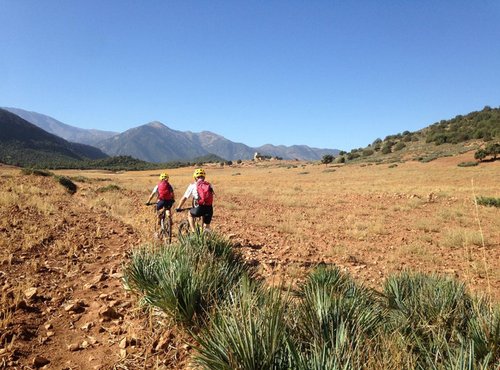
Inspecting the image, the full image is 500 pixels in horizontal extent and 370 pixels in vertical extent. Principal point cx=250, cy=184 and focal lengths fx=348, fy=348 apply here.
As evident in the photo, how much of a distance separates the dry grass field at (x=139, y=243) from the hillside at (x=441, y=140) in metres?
35.7

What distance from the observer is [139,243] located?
877 cm

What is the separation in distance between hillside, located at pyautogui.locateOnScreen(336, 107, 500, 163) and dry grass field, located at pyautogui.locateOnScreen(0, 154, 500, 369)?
3566 cm

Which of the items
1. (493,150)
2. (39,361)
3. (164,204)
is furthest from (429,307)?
(493,150)

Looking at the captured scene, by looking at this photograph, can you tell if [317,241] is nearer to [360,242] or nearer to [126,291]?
[360,242]

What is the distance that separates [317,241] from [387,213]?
24.4 ft

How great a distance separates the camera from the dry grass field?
4.27 m

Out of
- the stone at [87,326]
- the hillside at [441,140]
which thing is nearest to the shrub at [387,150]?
the hillside at [441,140]

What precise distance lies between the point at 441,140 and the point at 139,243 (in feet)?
211

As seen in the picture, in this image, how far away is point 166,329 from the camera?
170 inches

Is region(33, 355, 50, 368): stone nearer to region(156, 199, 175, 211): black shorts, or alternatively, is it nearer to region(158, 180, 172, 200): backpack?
region(156, 199, 175, 211): black shorts

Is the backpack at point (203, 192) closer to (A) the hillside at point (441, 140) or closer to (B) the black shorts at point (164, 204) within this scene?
(B) the black shorts at point (164, 204)

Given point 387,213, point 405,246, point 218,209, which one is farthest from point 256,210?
point 405,246

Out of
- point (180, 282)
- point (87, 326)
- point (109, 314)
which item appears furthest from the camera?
point (109, 314)

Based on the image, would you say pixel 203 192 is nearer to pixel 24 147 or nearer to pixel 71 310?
pixel 71 310
